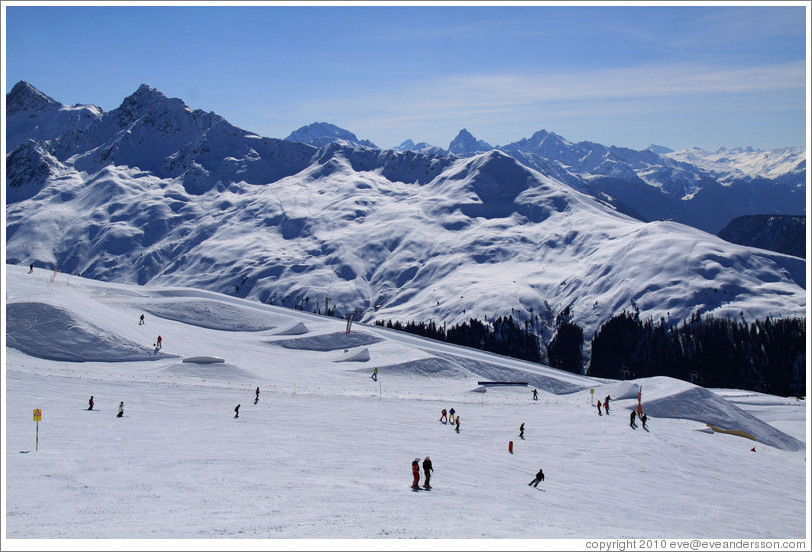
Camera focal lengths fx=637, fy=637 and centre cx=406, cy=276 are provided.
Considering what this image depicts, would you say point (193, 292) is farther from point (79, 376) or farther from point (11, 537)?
point (11, 537)

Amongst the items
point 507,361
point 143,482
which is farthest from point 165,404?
point 507,361

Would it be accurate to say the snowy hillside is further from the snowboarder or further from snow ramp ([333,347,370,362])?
the snowboarder

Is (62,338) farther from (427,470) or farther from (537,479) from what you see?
(537,479)

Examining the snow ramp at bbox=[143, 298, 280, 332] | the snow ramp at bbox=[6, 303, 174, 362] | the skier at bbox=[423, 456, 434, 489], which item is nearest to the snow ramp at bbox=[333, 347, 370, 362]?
the snow ramp at bbox=[143, 298, 280, 332]

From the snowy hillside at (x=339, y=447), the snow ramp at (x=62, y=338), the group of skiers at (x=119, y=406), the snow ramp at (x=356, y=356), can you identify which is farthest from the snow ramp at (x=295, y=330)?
the group of skiers at (x=119, y=406)

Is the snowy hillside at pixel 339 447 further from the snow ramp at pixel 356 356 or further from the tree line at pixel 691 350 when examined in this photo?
the tree line at pixel 691 350
